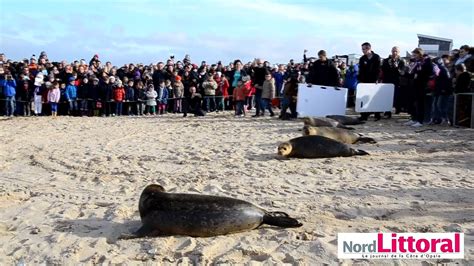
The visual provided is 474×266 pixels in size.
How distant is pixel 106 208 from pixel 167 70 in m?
12.7

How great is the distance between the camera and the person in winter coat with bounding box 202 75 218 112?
17156mm

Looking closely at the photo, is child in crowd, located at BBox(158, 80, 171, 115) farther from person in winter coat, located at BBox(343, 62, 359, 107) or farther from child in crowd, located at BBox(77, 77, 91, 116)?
person in winter coat, located at BBox(343, 62, 359, 107)

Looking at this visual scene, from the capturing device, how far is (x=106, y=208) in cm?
544

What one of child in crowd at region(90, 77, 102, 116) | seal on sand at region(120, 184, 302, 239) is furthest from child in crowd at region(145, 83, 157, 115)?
seal on sand at region(120, 184, 302, 239)

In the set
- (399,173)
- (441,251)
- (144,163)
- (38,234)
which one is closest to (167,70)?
(144,163)

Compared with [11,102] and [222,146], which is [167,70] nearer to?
[11,102]

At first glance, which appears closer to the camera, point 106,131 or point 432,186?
point 432,186

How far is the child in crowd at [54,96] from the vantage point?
1582 centimetres

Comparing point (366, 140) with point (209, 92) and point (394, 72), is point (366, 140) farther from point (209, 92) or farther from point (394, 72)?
point (209, 92)

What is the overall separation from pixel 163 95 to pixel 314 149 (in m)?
10.2

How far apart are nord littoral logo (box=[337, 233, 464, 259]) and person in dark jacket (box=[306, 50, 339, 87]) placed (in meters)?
9.71

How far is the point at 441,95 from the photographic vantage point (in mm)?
11328

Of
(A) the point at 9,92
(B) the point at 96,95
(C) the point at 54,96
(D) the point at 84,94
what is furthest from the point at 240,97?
(A) the point at 9,92

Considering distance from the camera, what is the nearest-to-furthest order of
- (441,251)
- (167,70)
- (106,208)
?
(441,251) → (106,208) → (167,70)
